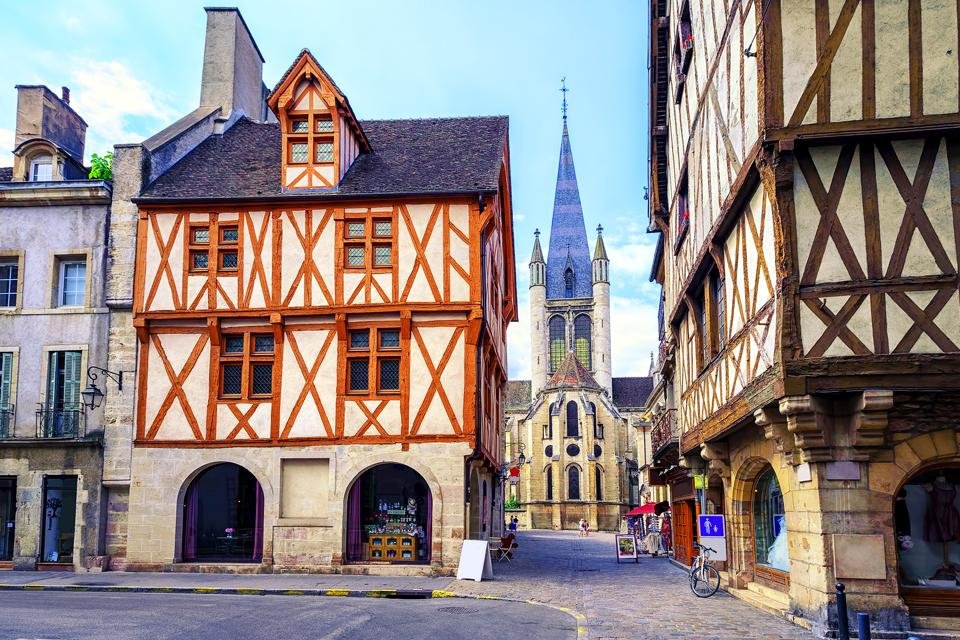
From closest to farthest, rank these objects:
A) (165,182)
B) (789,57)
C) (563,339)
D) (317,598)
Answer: (789,57) → (317,598) → (165,182) → (563,339)

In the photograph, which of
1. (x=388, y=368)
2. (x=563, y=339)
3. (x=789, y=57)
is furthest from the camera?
(x=563, y=339)

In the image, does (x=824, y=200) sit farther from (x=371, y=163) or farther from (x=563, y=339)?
(x=563, y=339)

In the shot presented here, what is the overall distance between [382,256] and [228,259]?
3443 millimetres

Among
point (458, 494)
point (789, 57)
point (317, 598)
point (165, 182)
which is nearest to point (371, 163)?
point (165, 182)

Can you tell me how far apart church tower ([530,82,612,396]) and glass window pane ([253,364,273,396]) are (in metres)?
63.5

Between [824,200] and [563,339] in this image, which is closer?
[824,200]

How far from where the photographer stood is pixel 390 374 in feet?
62.7

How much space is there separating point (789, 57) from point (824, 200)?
1658 millimetres

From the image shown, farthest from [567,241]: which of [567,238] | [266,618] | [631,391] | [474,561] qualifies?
[266,618]

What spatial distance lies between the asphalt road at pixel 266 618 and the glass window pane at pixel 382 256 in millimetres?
7491

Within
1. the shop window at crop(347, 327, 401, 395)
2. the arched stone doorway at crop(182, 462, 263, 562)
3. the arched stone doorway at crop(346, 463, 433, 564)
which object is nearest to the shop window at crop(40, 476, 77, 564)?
the arched stone doorway at crop(182, 462, 263, 562)

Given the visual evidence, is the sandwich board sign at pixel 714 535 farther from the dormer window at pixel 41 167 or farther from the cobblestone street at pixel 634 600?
the dormer window at pixel 41 167

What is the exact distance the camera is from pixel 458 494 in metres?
18.4

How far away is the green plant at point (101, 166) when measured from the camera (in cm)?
2144
